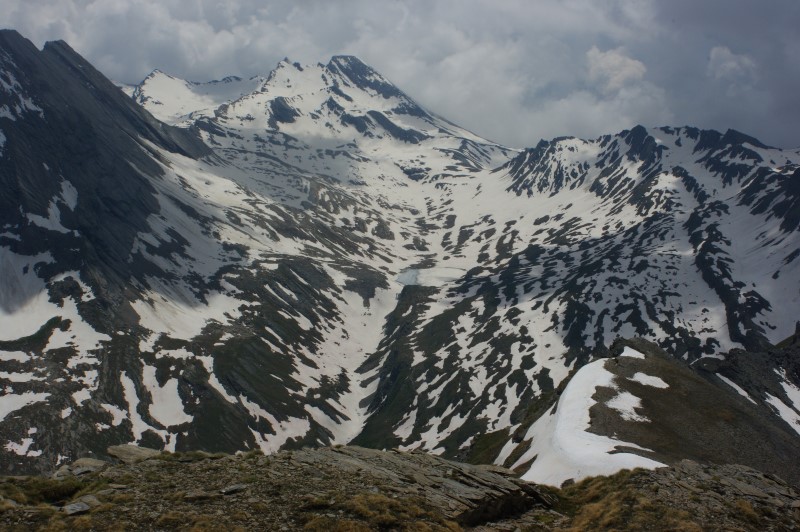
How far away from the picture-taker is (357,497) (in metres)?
24.8

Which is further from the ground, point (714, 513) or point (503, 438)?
point (503, 438)

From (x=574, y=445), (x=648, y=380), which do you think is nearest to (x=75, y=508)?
(x=574, y=445)

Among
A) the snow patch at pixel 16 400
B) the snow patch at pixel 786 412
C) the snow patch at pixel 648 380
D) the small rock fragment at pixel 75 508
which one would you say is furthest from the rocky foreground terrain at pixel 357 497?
the snow patch at pixel 16 400

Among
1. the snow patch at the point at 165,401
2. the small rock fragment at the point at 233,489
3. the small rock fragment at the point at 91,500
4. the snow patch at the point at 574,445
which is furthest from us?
the snow patch at the point at 165,401

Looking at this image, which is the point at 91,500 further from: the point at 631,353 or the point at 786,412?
the point at 786,412

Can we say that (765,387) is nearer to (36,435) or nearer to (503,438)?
(503,438)

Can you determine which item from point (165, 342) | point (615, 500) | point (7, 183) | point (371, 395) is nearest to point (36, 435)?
point (165, 342)

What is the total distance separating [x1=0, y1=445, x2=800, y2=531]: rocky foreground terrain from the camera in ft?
73.9

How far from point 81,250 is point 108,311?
29.3 m

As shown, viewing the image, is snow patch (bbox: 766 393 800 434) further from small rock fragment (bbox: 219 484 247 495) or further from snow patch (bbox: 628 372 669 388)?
small rock fragment (bbox: 219 484 247 495)

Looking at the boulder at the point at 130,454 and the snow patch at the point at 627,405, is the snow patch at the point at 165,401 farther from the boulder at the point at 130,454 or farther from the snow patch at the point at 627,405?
the boulder at the point at 130,454

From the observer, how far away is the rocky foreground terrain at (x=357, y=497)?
2252cm

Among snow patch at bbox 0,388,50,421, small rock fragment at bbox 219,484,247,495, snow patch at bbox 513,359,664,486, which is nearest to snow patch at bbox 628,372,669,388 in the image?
snow patch at bbox 513,359,664,486

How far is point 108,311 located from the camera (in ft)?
538
